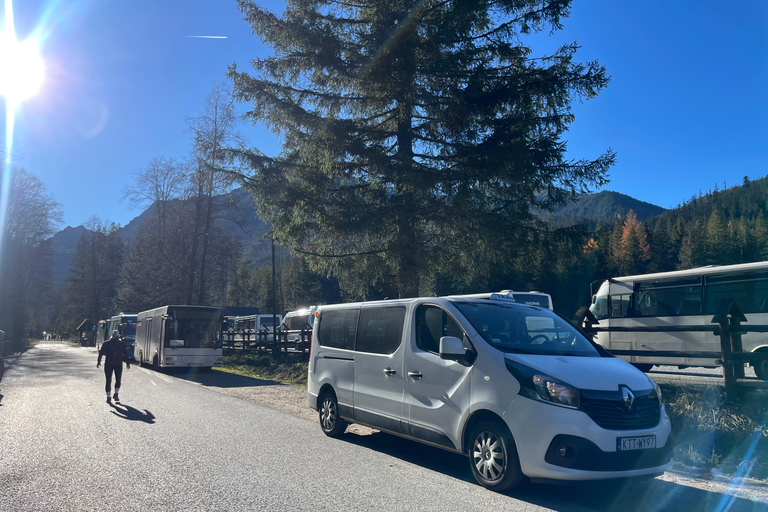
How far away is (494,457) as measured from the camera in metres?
5.41

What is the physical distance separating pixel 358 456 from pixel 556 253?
9.11 metres

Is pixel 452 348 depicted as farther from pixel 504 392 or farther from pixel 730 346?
pixel 730 346

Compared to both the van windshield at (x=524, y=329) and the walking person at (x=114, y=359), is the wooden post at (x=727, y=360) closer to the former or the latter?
the van windshield at (x=524, y=329)

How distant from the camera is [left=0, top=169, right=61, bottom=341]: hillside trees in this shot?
46.0 meters

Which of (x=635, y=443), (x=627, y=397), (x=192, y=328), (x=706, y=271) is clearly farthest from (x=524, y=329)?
(x=192, y=328)

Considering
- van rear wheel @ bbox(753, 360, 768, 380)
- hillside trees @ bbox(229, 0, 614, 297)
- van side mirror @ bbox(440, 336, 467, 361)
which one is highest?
hillside trees @ bbox(229, 0, 614, 297)

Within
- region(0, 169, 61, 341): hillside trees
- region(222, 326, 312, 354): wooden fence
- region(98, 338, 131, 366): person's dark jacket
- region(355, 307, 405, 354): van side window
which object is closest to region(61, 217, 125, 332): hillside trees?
region(0, 169, 61, 341): hillside trees

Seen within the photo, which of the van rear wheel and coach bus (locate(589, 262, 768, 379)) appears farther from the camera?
coach bus (locate(589, 262, 768, 379))

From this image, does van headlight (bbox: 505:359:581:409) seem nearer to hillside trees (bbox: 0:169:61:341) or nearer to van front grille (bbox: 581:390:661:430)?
van front grille (bbox: 581:390:661:430)

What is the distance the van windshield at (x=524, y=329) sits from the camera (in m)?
5.96

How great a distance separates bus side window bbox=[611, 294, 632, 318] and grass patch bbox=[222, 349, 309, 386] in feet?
37.2

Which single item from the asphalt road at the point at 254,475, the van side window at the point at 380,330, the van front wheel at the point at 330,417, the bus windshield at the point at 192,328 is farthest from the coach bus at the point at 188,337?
the van side window at the point at 380,330

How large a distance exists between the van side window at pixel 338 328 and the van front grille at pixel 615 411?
390 centimetres

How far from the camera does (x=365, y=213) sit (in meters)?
13.9
